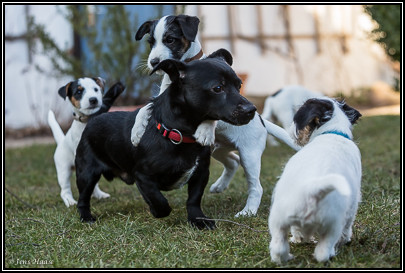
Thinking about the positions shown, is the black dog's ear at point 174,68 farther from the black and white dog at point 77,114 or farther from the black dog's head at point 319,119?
the black and white dog at point 77,114

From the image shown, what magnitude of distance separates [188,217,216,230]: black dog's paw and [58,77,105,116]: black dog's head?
1.95 m

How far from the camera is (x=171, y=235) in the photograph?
11.6 feet

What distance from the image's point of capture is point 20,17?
11.1 m

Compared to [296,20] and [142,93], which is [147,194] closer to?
[142,93]

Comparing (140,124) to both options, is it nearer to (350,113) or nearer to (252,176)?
(252,176)

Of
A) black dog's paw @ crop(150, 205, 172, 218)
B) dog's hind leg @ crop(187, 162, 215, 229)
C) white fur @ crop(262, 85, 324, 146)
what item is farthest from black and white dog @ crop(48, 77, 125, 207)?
white fur @ crop(262, 85, 324, 146)

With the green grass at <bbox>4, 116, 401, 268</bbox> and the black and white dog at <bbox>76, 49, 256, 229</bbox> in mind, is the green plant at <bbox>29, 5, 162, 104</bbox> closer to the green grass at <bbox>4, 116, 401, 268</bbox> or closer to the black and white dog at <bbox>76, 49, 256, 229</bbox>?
the green grass at <bbox>4, 116, 401, 268</bbox>

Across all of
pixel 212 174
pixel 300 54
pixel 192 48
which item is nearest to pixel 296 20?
pixel 300 54

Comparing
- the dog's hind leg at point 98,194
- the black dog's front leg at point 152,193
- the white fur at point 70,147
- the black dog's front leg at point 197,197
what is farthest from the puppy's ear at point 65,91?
the black dog's front leg at point 197,197

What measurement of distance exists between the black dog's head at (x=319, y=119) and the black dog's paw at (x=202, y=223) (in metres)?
0.91

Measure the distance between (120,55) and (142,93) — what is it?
0.86 m

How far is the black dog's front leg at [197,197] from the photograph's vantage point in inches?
146

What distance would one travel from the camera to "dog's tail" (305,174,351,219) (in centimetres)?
235

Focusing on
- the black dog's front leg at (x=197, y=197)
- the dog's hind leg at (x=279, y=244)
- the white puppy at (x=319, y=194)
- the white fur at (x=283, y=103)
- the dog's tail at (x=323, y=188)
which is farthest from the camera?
the white fur at (x=283, y=103)
